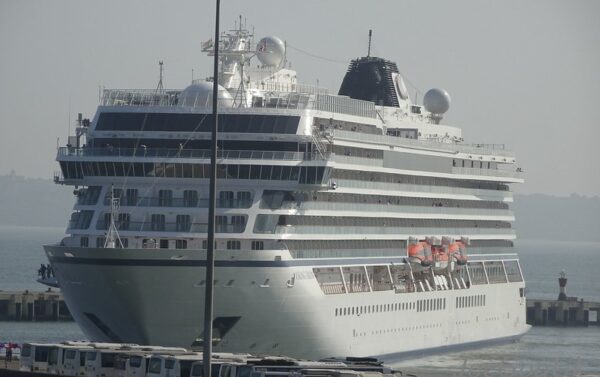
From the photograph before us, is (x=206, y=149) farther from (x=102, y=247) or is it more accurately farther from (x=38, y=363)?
(x=38, y=363)

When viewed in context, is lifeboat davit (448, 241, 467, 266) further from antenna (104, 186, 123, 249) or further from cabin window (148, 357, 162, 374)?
cabin window (148, 357, 162, 374)

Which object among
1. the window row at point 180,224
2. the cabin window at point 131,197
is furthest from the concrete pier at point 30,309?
the window row at point 180,224

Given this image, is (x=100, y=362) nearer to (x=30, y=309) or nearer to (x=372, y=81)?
(x=372, y=81)

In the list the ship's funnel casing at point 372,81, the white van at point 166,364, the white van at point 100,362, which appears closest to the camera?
the white van at point 166,364

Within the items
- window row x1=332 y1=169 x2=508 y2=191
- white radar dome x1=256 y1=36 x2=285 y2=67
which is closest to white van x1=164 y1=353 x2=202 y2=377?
window row x1=332 y1=169 x2=508 y2=191

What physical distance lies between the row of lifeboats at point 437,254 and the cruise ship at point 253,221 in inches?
4.7

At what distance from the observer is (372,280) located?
80.2m

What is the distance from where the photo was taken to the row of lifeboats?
85.1 m

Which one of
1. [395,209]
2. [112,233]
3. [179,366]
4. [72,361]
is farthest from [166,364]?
[395,209]

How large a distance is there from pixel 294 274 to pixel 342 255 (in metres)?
6.07

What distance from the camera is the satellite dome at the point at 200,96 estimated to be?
74.1m

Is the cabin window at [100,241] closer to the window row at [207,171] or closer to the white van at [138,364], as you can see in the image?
the window row at [207,171]

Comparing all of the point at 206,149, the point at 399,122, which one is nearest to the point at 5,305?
the point at 399,122

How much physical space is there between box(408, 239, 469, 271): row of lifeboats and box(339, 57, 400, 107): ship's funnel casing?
7.99 meters
